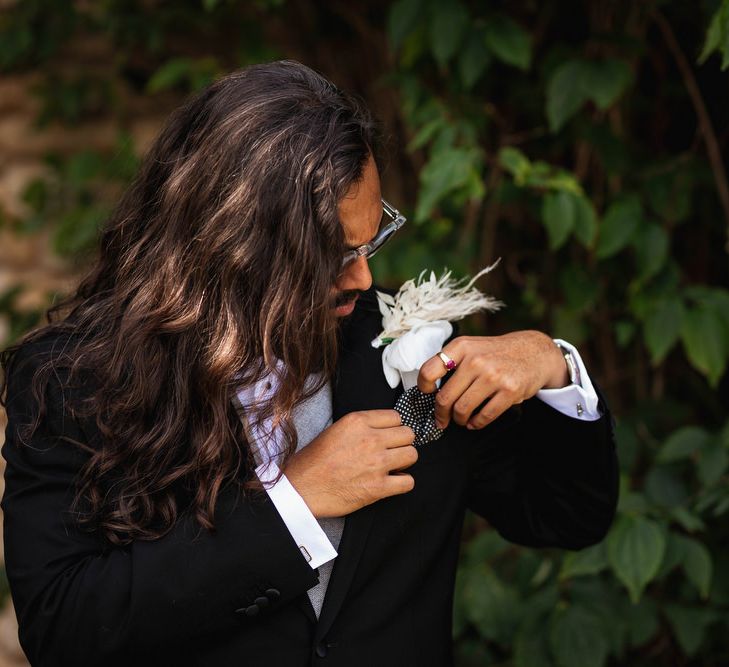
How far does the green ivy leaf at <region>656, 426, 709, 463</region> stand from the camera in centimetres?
208

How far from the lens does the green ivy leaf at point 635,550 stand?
188cm

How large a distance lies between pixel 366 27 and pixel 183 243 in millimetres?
1775

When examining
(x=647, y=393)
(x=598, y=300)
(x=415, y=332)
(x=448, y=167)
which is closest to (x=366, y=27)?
(x=448, y=167)

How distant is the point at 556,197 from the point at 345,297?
3.10 feet

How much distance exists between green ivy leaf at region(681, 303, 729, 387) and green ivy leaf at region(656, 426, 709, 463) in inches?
5.1

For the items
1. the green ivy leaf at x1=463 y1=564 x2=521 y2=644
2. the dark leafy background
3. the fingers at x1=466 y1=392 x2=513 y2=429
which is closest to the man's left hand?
the fingers at x1=466 y1=392 x2=513 y2=429

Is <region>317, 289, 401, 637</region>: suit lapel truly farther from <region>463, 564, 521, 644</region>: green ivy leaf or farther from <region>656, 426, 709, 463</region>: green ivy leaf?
<region>463, 564, 521, 644</region>: green ivy leaf

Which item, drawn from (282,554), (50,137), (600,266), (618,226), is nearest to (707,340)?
(618,226)

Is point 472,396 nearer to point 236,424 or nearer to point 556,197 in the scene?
point 236,424

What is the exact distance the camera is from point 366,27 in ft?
9.27

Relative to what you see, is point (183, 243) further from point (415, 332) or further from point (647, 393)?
point (647, 393)

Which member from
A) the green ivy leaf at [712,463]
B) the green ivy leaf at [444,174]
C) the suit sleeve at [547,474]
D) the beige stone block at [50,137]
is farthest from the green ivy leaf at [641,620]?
the beige stone block at [50,137]

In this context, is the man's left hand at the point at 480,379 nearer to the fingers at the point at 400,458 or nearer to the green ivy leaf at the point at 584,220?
the fingers at the point at 400,458

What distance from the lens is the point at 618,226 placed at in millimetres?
2197
